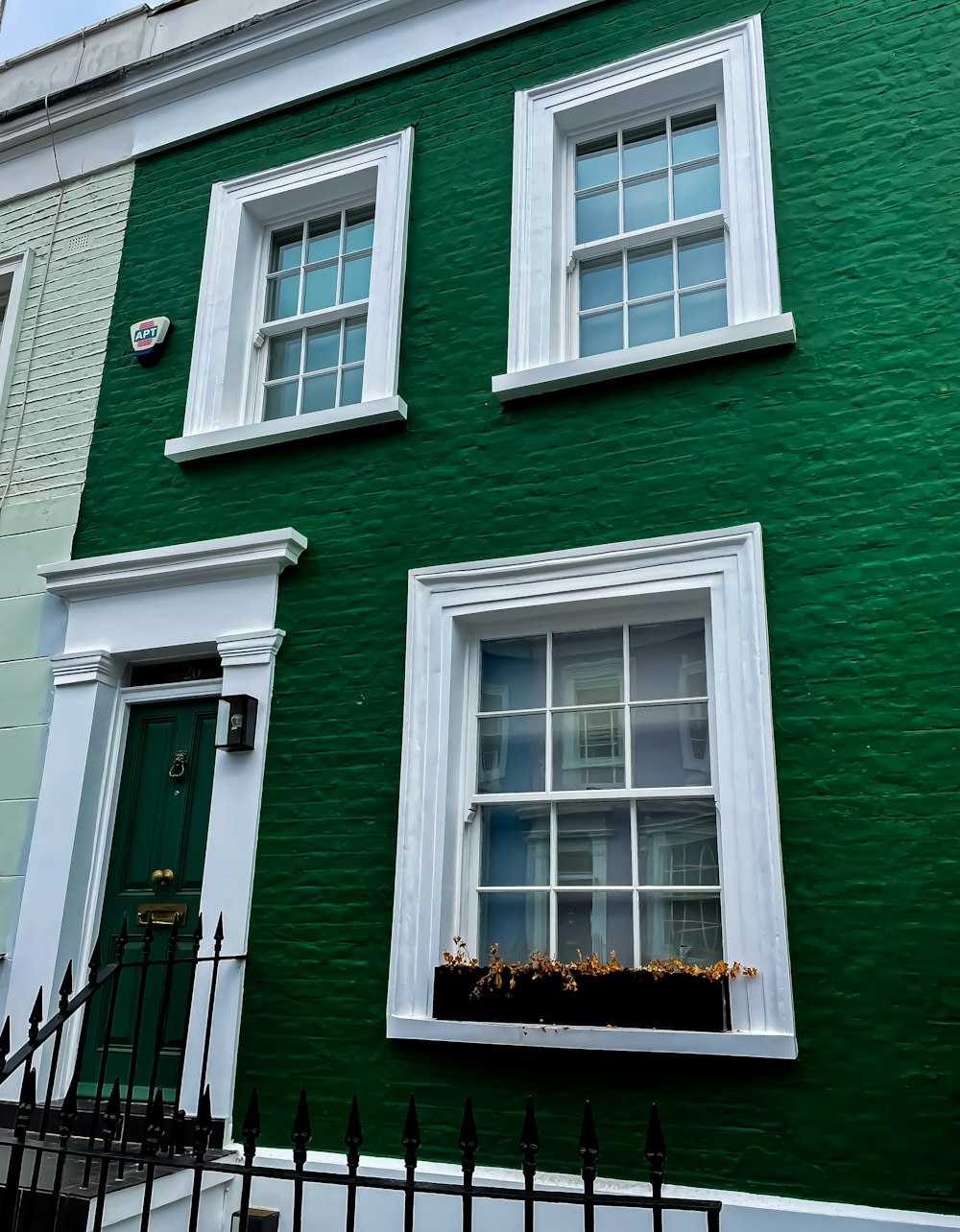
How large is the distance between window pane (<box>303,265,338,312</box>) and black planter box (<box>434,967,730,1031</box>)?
4211 millimetres

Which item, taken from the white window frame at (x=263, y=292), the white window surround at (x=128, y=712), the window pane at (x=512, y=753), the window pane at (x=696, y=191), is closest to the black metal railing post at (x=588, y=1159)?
the window pane at (x=512, y=753)

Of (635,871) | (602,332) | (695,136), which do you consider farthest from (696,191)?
(635,871)

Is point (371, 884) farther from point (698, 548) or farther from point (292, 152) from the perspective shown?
point (292, 152)

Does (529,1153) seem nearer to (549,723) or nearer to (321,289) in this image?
(549,723)

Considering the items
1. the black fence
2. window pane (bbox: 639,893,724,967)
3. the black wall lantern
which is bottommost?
the black fence

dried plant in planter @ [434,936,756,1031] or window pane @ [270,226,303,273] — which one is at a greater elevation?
window pane @ [270,226,303,273]

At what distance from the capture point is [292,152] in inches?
278

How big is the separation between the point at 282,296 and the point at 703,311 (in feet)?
9.50

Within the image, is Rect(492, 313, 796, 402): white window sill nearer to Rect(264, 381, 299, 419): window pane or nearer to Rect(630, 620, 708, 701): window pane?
Rect(630, 620, 708, 701): window pane

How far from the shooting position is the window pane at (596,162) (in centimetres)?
630

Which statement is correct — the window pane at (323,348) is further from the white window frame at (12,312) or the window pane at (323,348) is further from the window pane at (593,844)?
the window pane at (593,844)

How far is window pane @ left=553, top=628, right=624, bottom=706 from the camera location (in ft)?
17.1

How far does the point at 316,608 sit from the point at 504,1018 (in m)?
2.38

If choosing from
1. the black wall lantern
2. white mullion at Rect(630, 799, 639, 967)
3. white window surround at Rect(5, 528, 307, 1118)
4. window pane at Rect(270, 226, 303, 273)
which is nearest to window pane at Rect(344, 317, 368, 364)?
window pane at Rect(270, 226, 303, 273)
